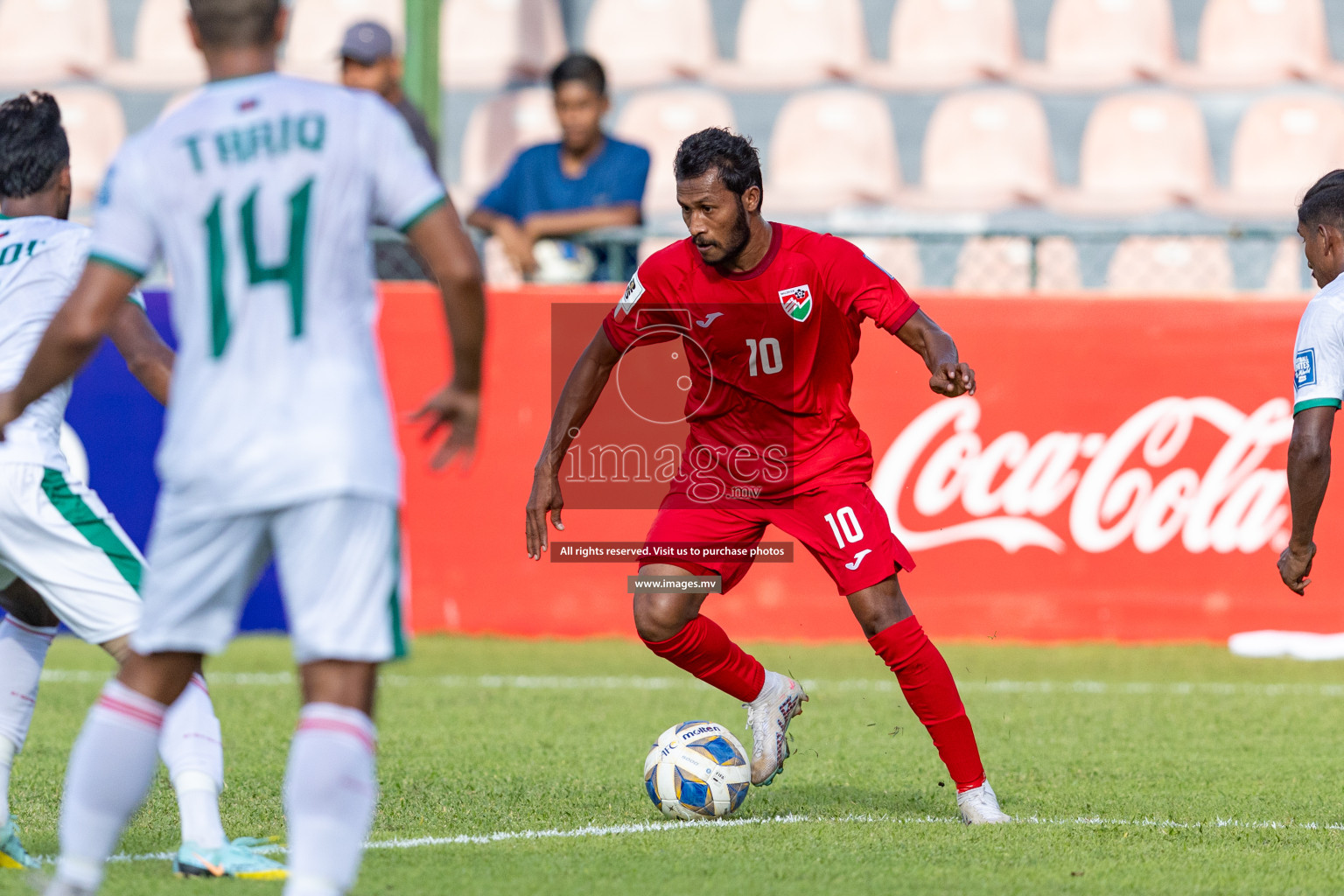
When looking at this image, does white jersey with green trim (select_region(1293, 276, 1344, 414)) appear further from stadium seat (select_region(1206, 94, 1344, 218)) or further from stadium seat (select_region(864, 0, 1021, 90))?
stadium seat (select_region(864, 0, 1021, 90))

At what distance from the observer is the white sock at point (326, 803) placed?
10.4 feet

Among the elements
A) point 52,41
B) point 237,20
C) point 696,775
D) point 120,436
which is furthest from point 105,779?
point 52,41

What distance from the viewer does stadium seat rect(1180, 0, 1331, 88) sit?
15.0 meters

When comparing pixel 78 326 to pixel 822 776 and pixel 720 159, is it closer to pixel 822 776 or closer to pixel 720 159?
pixel 720 159

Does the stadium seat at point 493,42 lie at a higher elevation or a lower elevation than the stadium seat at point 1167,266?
higher

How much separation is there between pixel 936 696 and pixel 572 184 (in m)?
5.69

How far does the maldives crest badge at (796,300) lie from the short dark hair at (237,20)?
7.87 feet

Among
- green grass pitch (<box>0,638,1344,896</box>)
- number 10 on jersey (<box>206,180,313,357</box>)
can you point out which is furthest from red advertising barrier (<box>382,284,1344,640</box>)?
number 10 on jersey (<box>206,180,313,357</box>)

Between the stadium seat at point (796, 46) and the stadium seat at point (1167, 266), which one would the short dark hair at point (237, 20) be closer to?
the stadium seat at point (1167, 266)

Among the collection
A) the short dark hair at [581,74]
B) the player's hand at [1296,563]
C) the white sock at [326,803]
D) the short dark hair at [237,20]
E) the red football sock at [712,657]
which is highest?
the short dark hair at [237,20]

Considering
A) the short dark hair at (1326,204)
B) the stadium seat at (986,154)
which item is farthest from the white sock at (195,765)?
the stadium seat at (986,154)

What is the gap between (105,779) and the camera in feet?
10.9

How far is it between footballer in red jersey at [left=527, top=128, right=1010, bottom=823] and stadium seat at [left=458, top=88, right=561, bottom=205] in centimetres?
895

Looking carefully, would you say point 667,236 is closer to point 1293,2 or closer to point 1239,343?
point 1239,343
